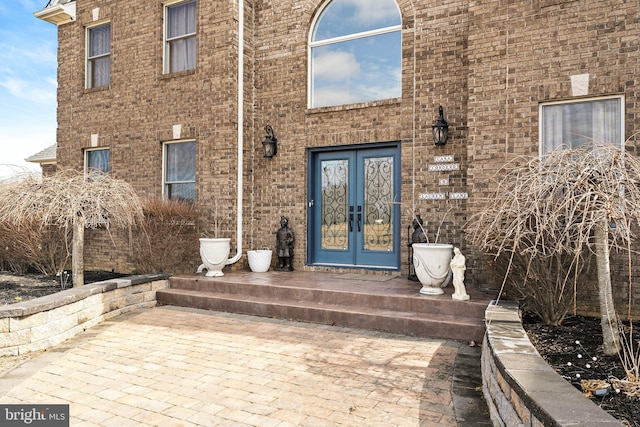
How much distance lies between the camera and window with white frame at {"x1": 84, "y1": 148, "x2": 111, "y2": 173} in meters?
10.6

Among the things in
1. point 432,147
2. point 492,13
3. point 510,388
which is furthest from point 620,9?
point 510,388

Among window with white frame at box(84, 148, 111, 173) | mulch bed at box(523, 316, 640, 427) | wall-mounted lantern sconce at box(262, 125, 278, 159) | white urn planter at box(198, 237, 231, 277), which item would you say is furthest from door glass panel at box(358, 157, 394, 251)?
window with white frame at box(84, 148, 111, 173)

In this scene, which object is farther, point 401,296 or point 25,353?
point 401,296

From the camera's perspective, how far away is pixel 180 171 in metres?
9.48

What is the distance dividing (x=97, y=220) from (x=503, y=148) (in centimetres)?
580

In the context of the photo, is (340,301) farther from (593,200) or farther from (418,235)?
(593,200)

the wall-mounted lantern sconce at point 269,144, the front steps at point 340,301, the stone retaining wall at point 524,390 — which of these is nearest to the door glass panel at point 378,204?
the front steps at point 340,301

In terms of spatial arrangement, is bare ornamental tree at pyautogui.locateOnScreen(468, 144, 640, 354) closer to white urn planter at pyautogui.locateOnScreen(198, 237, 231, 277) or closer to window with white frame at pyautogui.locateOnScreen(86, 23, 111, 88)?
white urn planter at pyautogui.locateOnScreen(198, 237, 231, 277)

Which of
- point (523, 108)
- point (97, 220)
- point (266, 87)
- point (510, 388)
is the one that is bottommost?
point (510, 388)

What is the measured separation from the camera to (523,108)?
6078mm

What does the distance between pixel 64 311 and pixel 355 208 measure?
475cm

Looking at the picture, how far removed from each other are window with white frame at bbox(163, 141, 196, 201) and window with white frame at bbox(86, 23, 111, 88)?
2.75 metres

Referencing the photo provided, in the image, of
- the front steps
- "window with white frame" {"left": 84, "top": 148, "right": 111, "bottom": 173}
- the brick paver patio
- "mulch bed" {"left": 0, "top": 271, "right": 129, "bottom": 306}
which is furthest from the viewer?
"window with white frame" {"left": 84, "top": 148, "right": 111, "bottom": 173}

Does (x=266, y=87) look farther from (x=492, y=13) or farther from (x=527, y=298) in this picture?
(x=527, y=298)
